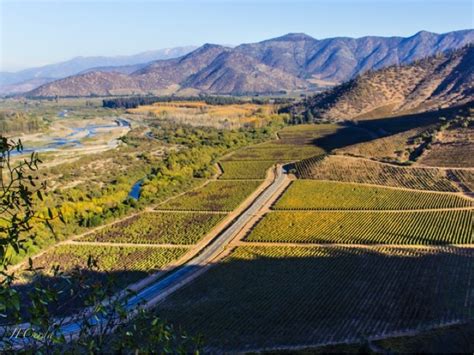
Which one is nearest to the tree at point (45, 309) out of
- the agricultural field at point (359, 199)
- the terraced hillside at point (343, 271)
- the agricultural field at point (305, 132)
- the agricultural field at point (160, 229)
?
the terraced hillside at point (343, 271)

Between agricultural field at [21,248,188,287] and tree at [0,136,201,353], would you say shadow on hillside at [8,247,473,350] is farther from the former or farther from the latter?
tree at [0,136,201,353]

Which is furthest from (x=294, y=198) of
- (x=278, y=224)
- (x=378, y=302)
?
(x=378, y=302)

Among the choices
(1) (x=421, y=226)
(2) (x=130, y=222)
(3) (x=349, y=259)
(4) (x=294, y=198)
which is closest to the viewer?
(3) (x=349, y=259)

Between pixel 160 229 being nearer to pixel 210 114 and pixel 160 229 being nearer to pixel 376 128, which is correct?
pixel 376 128

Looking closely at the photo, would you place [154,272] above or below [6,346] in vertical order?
below

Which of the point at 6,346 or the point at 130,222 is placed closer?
the point at 6,346

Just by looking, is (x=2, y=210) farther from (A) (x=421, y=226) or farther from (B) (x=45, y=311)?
(A) (x=421, y=226)

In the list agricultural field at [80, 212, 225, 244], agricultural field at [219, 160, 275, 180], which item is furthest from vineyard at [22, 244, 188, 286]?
agricultural field at [219, 160, 275, 180]

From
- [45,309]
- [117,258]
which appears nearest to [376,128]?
[117,258]
